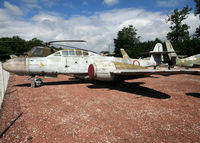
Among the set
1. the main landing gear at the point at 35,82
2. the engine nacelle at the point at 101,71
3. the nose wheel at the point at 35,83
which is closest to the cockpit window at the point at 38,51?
the main landing gear at the point at 35,82

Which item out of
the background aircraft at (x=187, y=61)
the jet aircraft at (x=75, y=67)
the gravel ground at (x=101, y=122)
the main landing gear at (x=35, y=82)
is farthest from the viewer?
the background aircraft at (x=187, y=61)

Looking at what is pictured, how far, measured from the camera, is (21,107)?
454cm

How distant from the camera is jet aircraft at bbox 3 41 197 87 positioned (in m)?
7.21

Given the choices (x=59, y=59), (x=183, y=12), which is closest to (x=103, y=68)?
(x=59, y=59)

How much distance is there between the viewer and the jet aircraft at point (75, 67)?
7.21 meters

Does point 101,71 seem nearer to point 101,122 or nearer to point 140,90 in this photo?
point 140,90

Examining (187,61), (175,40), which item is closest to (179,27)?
(175,40)

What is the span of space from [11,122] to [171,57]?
69.1ft

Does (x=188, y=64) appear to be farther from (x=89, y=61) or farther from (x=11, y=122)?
(x=11, y=122)

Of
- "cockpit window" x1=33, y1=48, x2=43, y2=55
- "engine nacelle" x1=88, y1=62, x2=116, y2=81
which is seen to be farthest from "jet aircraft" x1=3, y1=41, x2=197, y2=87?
"cockpit window" x1=33, y1=48, x2=43, y2=55

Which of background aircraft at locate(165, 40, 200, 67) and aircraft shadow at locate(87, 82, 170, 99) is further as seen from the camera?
background aircraft at locate(165, 40, 200, 67)

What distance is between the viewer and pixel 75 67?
884 centimetres

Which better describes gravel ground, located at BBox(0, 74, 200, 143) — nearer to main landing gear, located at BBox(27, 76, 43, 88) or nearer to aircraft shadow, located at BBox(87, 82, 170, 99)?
aircraft shadow, located at BBox(87, 82, 170, 99)

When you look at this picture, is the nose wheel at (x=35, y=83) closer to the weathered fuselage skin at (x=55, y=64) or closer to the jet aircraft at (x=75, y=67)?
the jet aircraft at (x=75, y=67)
